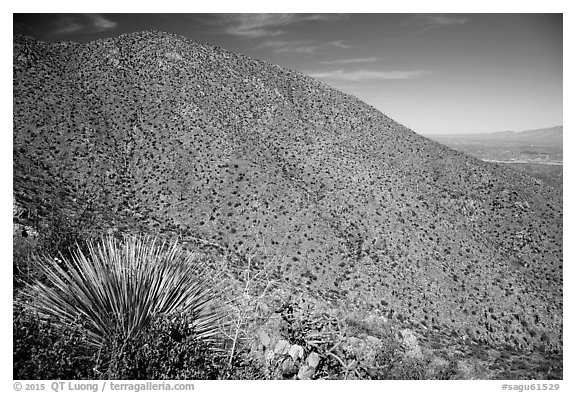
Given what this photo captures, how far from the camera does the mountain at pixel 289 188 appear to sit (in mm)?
12867

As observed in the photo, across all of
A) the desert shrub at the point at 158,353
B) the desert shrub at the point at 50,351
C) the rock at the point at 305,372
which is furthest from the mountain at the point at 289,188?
the desert shrub at the point at 158,353

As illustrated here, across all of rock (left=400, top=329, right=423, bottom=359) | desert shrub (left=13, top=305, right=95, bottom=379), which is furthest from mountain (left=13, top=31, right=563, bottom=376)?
desert shrub (left=13, top=305, right=95, bottom=379)

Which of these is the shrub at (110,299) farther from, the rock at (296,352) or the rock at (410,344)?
the rock at (410,344)

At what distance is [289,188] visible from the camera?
695 inches

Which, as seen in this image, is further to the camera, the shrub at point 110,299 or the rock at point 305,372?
the rock at point 305,372

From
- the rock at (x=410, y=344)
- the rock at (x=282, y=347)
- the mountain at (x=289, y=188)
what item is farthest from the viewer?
the mountain at (x=289, y=188)

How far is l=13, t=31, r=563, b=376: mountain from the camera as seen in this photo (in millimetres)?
12867

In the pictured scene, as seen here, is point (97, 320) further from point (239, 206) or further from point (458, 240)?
point (458, 240)

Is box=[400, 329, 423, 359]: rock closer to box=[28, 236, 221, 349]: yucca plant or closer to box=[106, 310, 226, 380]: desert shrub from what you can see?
box=[106, 310, 226, 380]: desert shrub

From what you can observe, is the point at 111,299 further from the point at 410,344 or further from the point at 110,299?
the point at 410,344

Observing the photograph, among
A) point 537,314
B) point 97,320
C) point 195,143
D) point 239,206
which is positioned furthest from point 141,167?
point 537,314

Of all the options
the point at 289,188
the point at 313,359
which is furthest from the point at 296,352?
the point at 289,188

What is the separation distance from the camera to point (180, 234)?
12.8m
